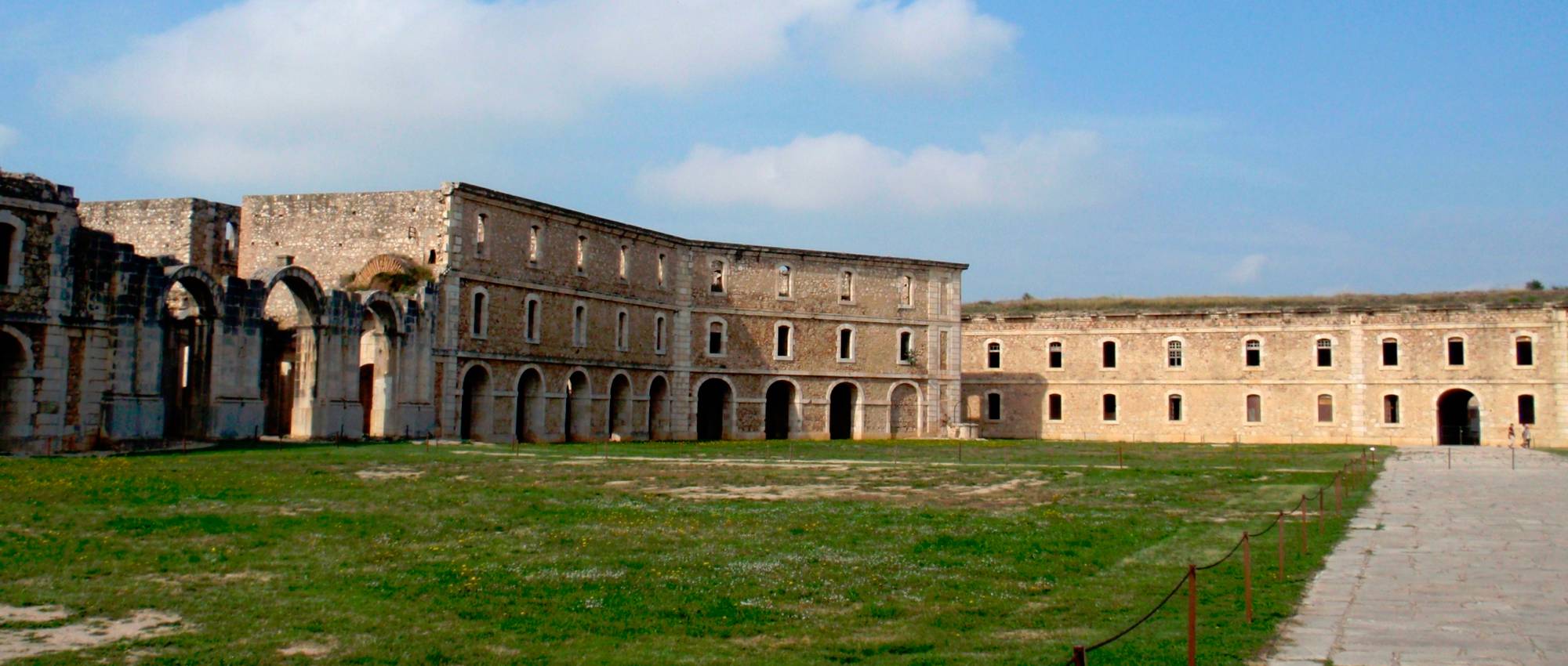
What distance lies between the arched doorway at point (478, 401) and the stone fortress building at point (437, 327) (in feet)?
0.27

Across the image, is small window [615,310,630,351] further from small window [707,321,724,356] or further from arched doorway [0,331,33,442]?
arched doorway [0,331,33,442]

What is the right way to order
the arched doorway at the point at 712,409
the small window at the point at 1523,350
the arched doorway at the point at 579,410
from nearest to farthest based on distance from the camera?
1. the arched doorway at the point at 579,410
2. the small window at the point at 1523,350
3. the arched doorway at the point at 712,409

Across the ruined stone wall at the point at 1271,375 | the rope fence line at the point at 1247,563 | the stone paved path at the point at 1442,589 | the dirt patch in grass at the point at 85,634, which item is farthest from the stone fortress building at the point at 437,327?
the stone paved path at the point at 1442,589

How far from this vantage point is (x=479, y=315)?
40.8 metres

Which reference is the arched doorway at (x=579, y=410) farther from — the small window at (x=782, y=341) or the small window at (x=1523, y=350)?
the small window at (x=1523, y=350)

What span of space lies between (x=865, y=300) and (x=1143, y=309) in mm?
14363

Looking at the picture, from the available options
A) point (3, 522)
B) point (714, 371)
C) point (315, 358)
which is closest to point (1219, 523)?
point (3, 522)

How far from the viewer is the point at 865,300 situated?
55.2 metres

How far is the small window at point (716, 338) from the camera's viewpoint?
52.1 meters

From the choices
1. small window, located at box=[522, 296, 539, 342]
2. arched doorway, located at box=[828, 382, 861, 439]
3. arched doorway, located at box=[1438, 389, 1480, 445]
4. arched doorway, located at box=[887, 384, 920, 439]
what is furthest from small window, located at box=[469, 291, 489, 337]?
arched doorway, located at box=[1438, 389, 1480, 445]

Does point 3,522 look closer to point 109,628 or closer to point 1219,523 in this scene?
point 109,628

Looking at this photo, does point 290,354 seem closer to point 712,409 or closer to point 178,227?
point 178,227

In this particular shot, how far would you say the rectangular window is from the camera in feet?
171

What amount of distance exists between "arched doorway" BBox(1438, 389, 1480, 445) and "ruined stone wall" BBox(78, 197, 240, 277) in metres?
48.3
